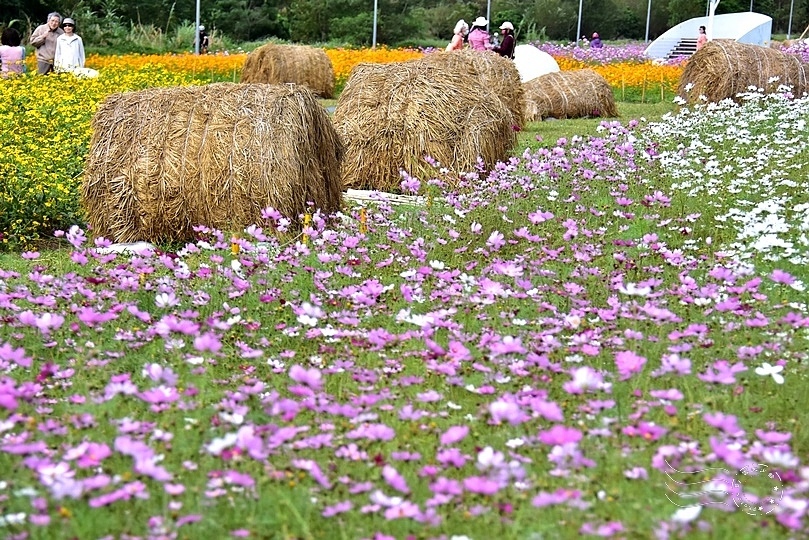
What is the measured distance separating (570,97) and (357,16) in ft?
84.9

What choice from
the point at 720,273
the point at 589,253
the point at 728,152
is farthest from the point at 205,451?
the point at 728,152

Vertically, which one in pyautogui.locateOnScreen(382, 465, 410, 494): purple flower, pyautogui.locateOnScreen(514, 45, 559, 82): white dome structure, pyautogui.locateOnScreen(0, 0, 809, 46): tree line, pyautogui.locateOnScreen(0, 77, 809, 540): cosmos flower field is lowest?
pyautogui.locateOnScreen(0, 77, 809, 540): cosmos flower field

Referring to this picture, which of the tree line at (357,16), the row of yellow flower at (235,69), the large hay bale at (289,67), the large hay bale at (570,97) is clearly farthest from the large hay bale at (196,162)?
the tree line at (357,16)

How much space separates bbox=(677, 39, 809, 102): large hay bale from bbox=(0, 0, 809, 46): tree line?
64.7 ft

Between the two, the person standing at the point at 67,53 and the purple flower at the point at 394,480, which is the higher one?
the person standing at the point at 67,53

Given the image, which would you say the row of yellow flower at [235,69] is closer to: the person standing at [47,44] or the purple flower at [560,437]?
the person standing at [47,44]

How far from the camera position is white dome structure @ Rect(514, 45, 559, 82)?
68.8 feet

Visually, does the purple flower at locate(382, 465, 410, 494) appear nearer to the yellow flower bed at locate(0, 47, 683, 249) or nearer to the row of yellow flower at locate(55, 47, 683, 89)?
the yellow flower bed at locate(0, 47, 683, 249)

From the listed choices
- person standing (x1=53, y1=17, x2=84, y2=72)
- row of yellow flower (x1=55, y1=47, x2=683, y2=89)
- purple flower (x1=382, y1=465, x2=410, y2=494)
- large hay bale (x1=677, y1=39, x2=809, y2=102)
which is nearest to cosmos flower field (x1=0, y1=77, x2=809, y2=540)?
purple flower (x1=382, y1=465, x2=410, y2=494)

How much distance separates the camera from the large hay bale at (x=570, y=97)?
16.9 meters

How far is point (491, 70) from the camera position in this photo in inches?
491

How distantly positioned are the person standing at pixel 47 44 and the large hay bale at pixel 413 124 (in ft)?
25.1

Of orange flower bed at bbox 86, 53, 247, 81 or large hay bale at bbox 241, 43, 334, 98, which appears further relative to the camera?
orange flower bed at bbox 86, 53, 247, 81

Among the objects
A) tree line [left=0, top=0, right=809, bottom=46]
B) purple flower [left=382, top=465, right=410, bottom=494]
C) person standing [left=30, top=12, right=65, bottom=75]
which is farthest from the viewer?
tree line [left=0, top=0, right=809, bottom=46]
